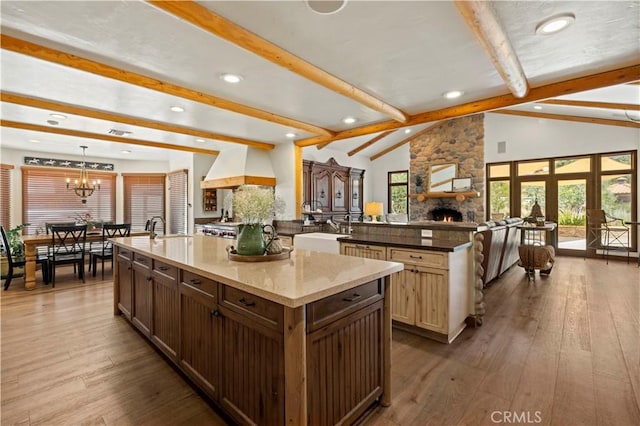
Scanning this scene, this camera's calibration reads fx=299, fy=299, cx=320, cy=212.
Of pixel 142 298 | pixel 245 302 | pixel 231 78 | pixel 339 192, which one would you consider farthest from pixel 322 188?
pixel 245 302

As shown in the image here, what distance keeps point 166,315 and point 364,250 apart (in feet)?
6.46

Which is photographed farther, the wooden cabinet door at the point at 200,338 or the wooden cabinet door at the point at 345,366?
the wooden cabinet door at the point at 200,338

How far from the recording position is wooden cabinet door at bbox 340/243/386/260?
3115 millimetres

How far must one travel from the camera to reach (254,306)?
1.49m

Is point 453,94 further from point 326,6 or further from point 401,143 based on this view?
point 401,143

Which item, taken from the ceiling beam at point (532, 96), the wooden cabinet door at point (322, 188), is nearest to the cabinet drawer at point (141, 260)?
the ceiling beam at point (532, 96)

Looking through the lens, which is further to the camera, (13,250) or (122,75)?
(13,250)

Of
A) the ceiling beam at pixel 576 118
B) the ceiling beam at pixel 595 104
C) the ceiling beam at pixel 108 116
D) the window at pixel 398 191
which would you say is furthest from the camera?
the window at pixel 398 191

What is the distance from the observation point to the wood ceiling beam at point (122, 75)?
232 cm

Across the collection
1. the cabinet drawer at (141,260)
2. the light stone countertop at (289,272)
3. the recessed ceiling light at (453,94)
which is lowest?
the cabinet drawer at (141,260)

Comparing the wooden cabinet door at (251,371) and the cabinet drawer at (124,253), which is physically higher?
the cabinet drawer at (124,253)

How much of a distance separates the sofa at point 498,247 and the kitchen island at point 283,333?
234 cm

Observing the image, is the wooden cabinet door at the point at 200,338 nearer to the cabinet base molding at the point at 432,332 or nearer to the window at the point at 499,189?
the cabinet base molding at the point at 432,332

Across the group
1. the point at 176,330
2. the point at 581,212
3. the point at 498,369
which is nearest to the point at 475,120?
the point at 581,212
